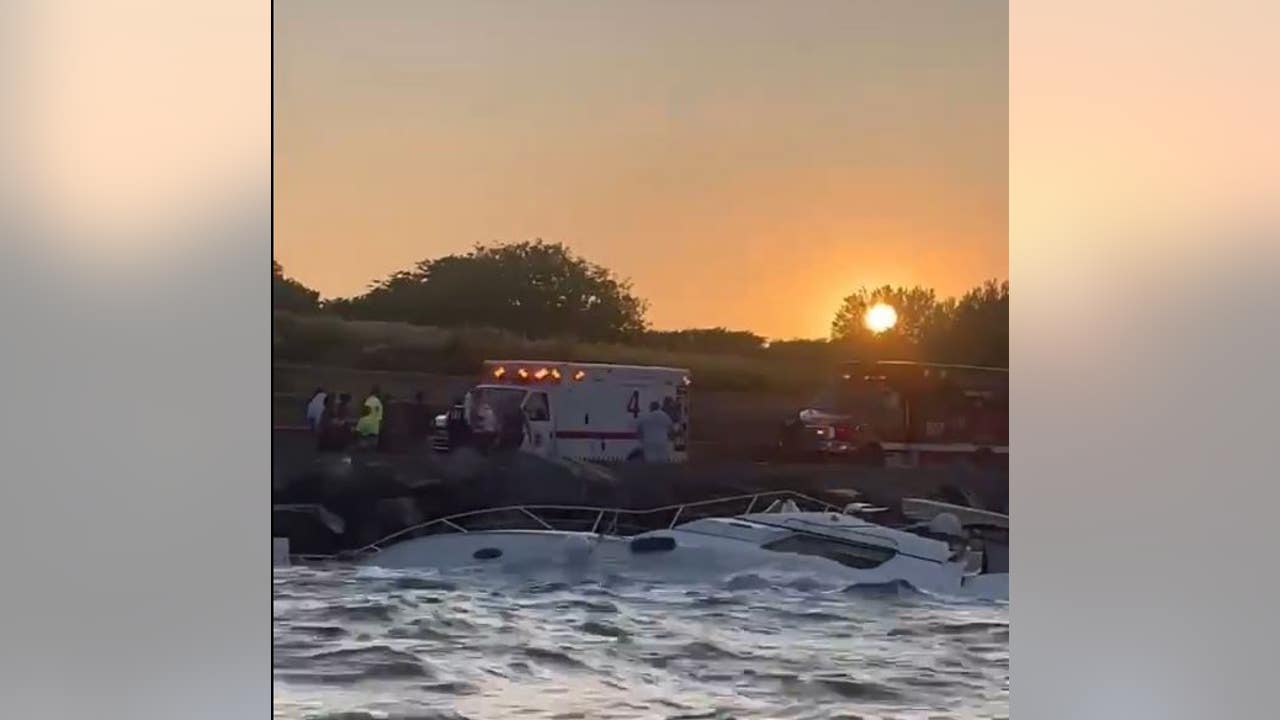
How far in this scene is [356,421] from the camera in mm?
1438

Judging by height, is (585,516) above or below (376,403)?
below

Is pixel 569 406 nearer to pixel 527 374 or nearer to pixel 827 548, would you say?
pixel 527 374

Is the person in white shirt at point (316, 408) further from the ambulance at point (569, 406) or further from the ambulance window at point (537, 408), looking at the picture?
the ambulance window at point (537, 408)

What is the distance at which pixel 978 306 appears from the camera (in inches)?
58.5

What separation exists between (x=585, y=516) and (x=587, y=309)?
0.30 m

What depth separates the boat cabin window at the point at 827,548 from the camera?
1.46 meters

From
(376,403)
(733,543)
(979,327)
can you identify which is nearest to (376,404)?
(376,403)

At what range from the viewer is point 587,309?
4.77ft

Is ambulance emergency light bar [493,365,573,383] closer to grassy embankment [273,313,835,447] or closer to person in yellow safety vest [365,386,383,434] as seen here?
grassy embankment [273,313,835,447]

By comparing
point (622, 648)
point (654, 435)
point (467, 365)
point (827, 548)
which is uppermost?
point (467, 365)
